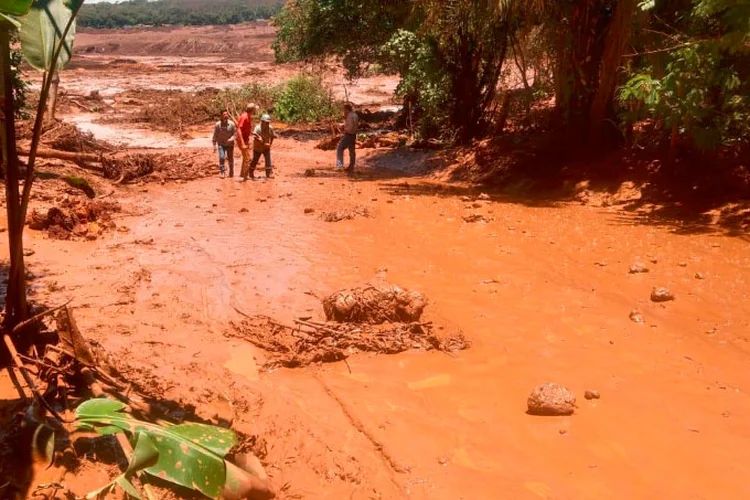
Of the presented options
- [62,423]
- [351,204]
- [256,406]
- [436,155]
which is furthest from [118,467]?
[436,155]

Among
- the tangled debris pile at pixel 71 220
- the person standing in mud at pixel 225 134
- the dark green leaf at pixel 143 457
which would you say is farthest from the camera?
the person standing in mud at pixel 225 134

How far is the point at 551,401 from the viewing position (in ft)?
12.5

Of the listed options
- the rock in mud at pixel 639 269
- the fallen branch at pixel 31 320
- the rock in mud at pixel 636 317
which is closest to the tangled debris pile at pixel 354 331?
the rock in mud at pixel 636 317

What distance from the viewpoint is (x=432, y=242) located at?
8008 millimetres

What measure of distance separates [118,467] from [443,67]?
1356 cm

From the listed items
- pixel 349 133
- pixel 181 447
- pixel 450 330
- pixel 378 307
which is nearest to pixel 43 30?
pixel 181 447

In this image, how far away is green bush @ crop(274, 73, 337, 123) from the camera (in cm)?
2278

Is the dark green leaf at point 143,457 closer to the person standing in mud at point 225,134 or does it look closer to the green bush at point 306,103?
the person standing in mud at point 225,134

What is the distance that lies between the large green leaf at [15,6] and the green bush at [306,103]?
20467 mm

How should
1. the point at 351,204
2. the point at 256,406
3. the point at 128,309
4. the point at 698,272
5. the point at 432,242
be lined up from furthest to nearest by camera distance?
the point at 351,204
the point at 432,242
the point at 698,272
the point at 128,309
the point at 256,406

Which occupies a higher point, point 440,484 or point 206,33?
point 206,33

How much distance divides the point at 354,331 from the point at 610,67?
7.65 m

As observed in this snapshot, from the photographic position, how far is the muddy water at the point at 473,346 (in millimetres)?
3359

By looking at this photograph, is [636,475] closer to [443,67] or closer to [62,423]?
[62,423]
